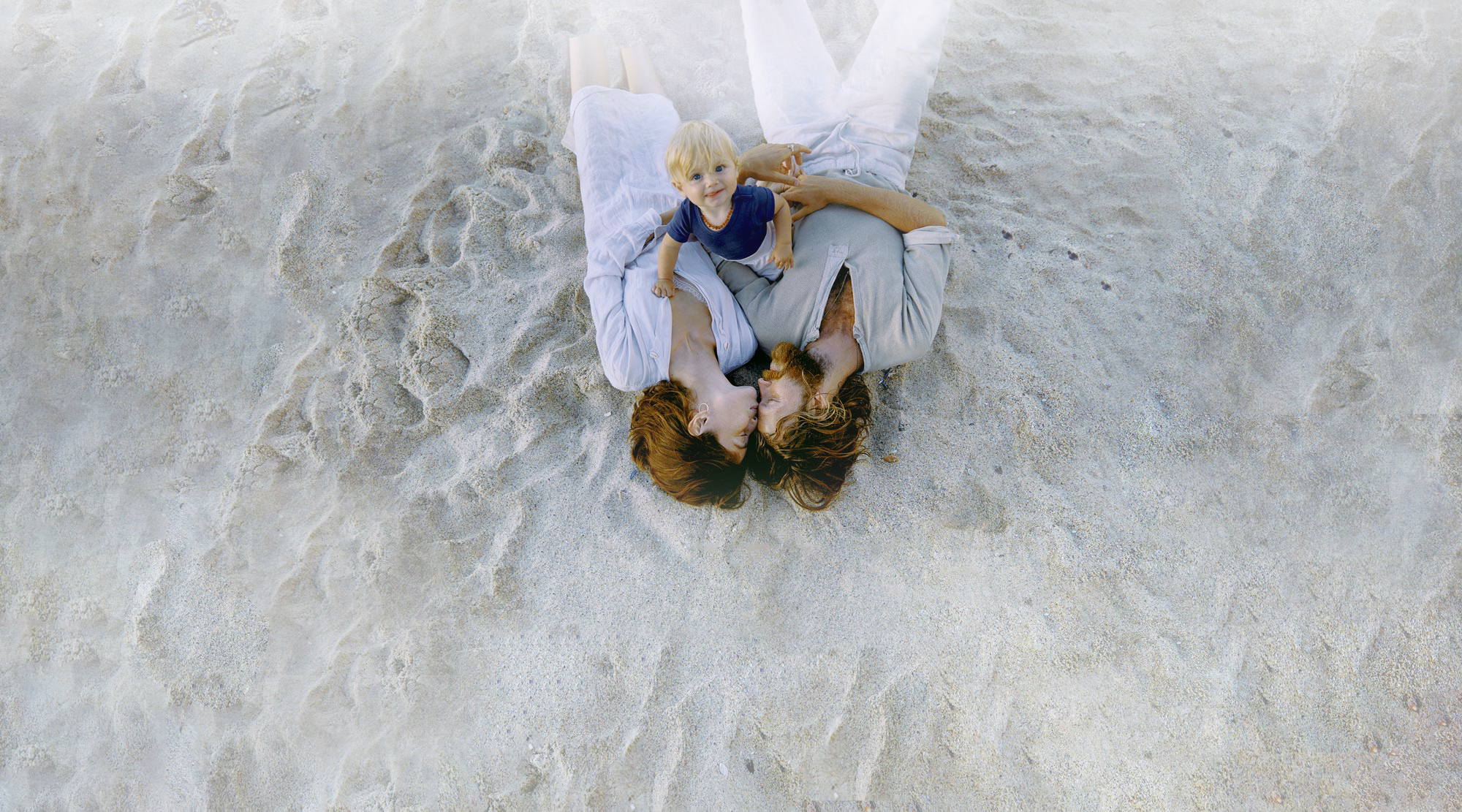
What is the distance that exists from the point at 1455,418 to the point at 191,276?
4.30 m

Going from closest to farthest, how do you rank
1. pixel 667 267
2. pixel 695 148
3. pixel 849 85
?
pixel 695 148 < pixel 667 267 < pixel 849 85

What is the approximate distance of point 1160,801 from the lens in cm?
198

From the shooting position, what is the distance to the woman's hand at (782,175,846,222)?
7.82ft

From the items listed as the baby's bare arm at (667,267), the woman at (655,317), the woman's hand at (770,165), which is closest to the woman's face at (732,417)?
the woman at (655,317)

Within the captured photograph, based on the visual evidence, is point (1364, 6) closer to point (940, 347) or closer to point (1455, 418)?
point (1455, 418)

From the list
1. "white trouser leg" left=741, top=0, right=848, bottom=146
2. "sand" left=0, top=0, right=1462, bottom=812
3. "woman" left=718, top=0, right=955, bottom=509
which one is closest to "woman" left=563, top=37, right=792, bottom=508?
"woman" left=718, top=0, right=955, bottom=509

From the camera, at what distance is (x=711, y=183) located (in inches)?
78.0

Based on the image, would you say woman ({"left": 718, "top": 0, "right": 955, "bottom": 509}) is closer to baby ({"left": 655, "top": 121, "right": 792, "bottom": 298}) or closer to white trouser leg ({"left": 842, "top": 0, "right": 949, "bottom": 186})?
white trouser leg ({"left": 842, "top": 0, "right": 949, "bottom": 186})

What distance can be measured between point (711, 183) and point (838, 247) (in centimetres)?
55

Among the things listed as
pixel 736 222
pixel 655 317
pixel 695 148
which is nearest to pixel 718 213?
pixel 736 222

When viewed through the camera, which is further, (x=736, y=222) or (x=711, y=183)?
(x=736, y=222)

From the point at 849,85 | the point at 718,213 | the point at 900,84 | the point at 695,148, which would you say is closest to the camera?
the point at 695,148

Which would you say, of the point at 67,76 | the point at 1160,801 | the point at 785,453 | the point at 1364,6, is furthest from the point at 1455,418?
the point at 67,76

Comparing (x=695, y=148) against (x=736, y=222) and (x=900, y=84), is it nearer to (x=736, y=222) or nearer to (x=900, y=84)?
(x=736, y=222)
